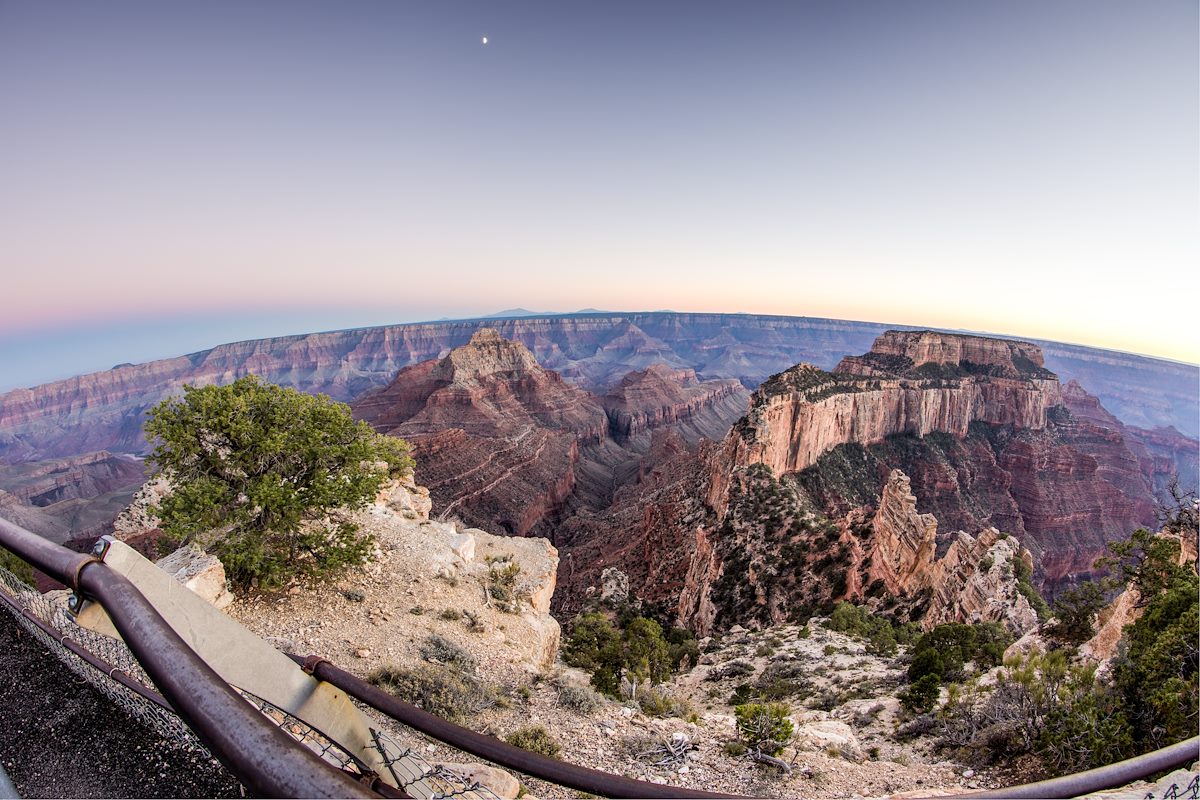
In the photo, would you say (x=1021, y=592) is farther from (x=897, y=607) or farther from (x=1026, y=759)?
(x=1026, y=759)

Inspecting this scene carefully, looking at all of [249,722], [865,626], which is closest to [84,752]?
[249,722]

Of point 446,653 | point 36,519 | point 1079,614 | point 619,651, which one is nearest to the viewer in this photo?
point 446,653

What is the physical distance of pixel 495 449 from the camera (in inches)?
3105

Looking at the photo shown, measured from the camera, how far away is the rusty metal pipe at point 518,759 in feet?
8.08

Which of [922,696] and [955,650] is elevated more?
[922,696]

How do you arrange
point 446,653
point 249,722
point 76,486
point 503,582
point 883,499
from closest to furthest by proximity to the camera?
point 249,722, point 446,653, point 503,582, point 883,499, point 76,486

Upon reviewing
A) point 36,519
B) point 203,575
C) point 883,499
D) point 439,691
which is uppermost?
point 203,575

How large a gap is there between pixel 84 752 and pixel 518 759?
2501mm

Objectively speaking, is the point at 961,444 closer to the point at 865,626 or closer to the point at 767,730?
the point at 865,626

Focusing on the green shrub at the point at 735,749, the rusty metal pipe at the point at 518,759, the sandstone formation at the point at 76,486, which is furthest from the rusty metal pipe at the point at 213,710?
the sandstone formation at the point at 76,486

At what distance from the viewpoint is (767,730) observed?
8.23 metres

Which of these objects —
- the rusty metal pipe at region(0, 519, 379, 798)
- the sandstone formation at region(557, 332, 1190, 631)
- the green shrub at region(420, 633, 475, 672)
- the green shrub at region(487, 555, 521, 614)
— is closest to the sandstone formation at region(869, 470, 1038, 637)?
the sandstone formation at region(557, 332, 1190, 631)

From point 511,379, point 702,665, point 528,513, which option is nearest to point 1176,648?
point 702,665

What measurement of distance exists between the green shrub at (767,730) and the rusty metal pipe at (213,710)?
8591 mm
